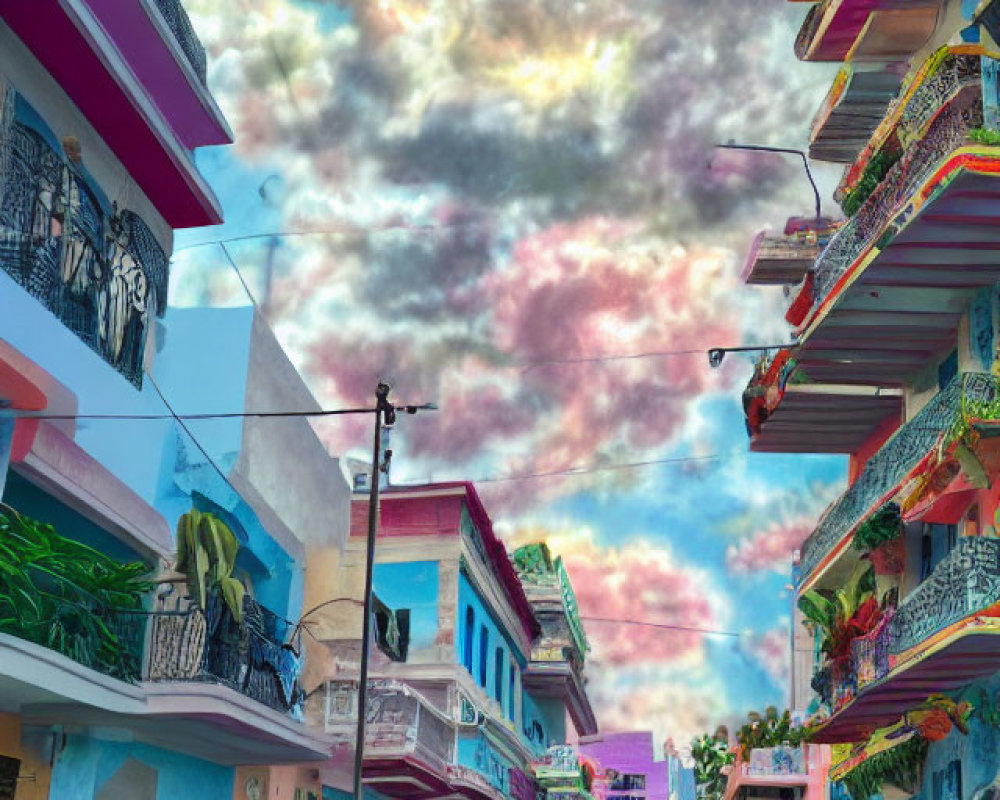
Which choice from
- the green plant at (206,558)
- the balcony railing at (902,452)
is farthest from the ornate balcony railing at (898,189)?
the green plant at (206,558)

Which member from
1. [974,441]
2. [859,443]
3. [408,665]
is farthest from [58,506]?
[859,443]

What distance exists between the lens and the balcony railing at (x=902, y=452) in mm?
16281

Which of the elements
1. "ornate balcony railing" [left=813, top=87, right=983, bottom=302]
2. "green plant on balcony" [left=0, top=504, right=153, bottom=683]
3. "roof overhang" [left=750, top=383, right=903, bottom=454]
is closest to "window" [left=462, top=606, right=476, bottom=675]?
"roof overhang" [left=750, top=383, right=903, bottom=454]

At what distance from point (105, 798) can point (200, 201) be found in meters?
6.64

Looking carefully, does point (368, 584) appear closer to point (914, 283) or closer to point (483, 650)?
point (914, 283)

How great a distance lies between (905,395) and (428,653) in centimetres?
1018

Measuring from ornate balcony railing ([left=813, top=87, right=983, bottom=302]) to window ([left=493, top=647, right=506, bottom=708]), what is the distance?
16.0 metres

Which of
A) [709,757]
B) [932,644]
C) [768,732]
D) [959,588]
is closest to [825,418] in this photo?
[932,644]

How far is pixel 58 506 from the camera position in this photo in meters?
14.6

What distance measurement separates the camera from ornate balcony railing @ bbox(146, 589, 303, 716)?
14.7 m

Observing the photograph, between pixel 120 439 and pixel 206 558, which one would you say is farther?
pixel 206 558

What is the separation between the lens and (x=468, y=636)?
2948 centimetres

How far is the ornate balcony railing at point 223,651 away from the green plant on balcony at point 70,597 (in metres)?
0.28

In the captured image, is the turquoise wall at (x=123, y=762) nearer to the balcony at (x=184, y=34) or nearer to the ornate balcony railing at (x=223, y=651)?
the ornate balcony railing at (x=223, y=651)
